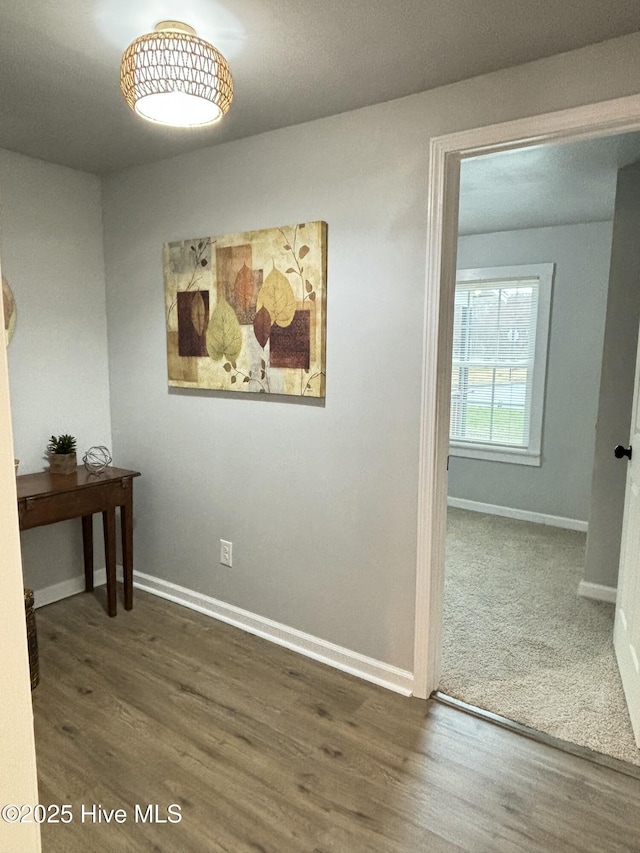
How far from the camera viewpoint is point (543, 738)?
77.5 inches

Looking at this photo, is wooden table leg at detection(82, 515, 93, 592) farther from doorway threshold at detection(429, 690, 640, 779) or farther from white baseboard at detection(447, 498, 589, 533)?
white baseboard at detection(447, 498, 589, 533)

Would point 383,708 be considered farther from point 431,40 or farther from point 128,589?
point 431,40

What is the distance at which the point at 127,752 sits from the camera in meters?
1.89

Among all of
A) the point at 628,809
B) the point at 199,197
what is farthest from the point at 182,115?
the point at 628,809

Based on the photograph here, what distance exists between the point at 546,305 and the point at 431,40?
305cm

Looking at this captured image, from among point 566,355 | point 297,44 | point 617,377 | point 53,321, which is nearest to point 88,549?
point 53,321

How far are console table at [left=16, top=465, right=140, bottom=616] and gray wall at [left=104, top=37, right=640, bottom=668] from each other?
0.79 ft

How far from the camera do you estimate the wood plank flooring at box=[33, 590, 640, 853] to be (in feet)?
5.15

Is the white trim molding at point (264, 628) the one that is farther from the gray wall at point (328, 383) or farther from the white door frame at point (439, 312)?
the white door frame at point (439, 312)

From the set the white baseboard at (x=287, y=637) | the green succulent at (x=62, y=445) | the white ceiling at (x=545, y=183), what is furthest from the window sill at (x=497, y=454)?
the green succulent at (x=62, y=445)

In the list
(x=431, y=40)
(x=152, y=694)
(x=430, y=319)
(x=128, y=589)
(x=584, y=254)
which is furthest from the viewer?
(x=584, y=254)

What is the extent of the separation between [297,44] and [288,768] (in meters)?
2.32

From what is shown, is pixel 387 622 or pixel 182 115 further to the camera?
pixel 387 622

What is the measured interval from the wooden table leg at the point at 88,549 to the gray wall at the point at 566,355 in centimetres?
331
